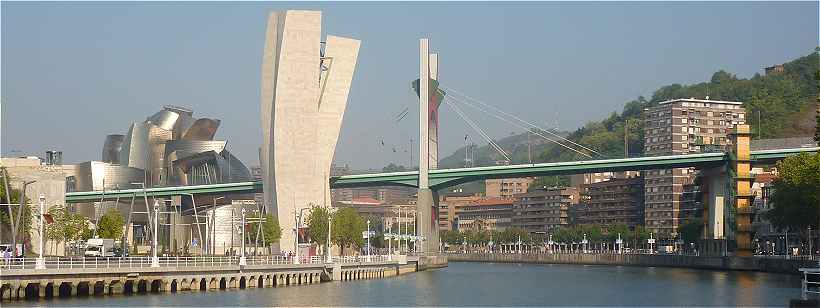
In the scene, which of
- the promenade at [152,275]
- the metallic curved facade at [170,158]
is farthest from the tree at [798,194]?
the metallic curved facade at [170,158]

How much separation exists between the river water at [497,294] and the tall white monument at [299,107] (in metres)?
31.0

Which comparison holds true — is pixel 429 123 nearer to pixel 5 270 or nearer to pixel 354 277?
pixel 354 277

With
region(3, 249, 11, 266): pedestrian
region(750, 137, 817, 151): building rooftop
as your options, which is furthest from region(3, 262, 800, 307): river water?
region(750, 137, 817, 151): building rooftop

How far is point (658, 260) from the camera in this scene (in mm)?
124375

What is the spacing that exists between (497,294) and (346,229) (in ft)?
126

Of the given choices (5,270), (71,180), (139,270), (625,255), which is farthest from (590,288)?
(71,180)

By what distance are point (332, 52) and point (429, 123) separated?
9686 millimetres

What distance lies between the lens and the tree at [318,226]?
10181 centimetres

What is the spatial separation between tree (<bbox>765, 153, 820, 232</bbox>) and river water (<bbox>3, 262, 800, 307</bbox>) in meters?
4.28

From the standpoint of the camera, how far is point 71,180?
162 meters

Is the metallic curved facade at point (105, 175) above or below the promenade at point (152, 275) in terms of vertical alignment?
above

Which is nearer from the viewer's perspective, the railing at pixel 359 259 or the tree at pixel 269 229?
the railing at pixel 359 259

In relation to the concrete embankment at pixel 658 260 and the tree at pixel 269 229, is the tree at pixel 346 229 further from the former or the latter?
the concrete embankment at pixel 658 260

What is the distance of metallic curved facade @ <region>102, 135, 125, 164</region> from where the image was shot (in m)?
164
